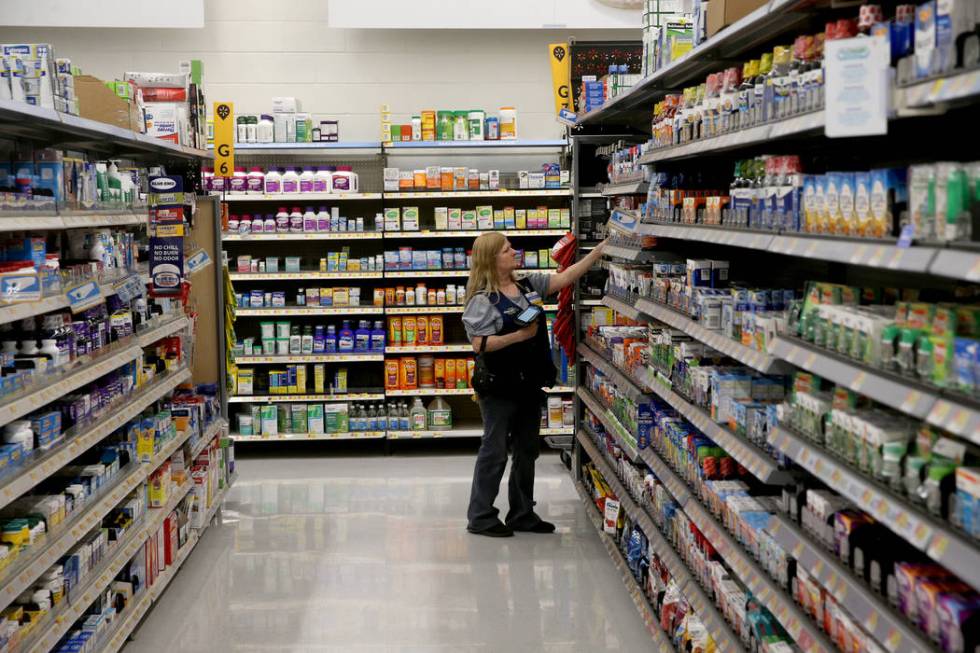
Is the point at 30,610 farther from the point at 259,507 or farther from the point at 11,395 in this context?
the point at 259,507

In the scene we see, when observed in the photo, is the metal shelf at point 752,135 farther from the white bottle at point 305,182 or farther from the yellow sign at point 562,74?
the white bottle at point 305,182

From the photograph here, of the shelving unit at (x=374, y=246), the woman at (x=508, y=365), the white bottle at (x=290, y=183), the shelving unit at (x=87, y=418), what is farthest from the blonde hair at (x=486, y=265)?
the white bottle at (x=290, y=183)

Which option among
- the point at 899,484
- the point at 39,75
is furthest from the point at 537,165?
the point at 899,484

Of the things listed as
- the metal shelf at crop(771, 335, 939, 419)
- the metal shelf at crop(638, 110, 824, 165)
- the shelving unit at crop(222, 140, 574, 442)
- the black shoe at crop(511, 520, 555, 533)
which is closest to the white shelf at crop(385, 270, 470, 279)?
the shelving unit at crop(222, 140, 574, 442)

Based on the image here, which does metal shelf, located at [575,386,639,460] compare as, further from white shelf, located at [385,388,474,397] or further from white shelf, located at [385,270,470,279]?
white shelf, located at [385,270,470,279]

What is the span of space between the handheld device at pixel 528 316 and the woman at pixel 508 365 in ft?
0.12

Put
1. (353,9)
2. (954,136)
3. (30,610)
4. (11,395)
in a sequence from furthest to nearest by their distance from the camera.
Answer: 1. (353,9)
2. (30,610)
3. (11,395)
4. (954,136)

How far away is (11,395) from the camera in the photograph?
348 cm

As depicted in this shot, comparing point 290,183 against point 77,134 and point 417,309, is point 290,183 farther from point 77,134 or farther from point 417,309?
point 77,134

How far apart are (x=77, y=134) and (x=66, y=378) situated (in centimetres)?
118

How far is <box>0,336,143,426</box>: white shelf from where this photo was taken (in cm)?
340

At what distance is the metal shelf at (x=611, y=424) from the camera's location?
203 inches

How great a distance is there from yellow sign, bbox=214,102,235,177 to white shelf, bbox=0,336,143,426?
238cm

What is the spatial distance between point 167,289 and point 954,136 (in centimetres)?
388
